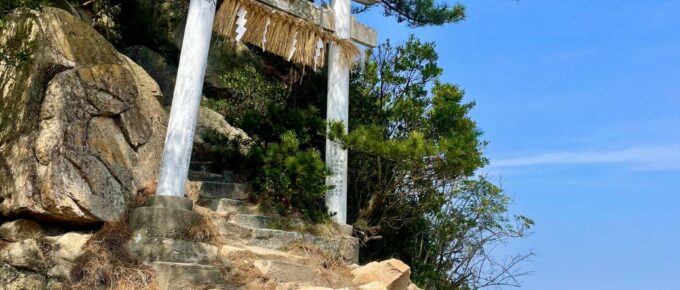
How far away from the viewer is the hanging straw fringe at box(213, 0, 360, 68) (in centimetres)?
695

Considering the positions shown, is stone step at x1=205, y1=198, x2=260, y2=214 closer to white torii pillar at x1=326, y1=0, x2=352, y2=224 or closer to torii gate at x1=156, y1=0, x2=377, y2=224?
torii gate at x1=156, y1=0, x2=377, y2=224

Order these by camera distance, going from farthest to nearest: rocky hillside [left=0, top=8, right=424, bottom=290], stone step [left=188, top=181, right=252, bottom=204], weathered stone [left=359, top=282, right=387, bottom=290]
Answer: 1. stone step [left=188, top=181, right=252, bottom=204]
2. weathered stone [left=359, top=282, right=387, bottom=290]
3. rocky hillside [left=0, top=8, right=424, bottom=290]

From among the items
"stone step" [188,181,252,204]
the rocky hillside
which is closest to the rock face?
the rocky hillside

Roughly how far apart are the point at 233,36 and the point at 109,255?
2878mm

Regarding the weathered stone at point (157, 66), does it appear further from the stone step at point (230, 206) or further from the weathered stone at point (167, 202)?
the weathered stone at point (167, 202)

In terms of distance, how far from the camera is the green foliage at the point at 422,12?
33.3 ft

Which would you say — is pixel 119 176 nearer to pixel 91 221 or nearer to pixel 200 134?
pixel 91 221

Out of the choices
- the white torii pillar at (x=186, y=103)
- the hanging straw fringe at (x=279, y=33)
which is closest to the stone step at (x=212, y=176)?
the white torii pillar at (x=186, y=103)

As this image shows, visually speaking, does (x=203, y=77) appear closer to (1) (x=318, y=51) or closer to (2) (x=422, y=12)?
(1) (x=318, y=51)

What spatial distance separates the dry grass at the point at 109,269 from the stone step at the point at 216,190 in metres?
1.45

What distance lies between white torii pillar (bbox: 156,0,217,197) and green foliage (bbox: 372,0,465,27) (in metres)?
4.62

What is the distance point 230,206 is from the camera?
6.78 metres

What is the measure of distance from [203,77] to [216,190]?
149 cm

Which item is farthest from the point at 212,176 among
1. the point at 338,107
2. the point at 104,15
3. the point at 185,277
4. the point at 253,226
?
the point at 104,15
